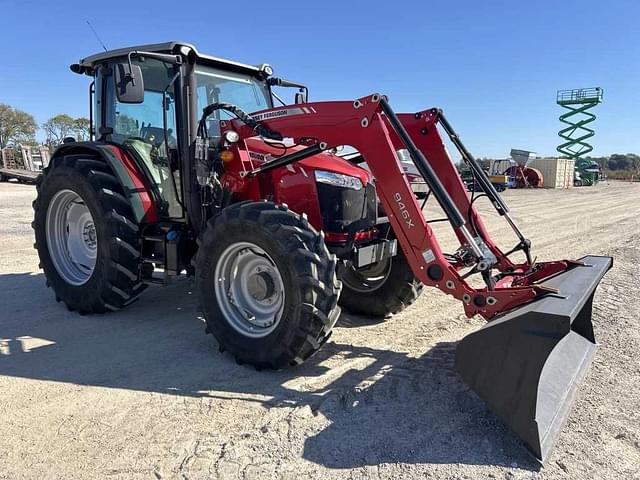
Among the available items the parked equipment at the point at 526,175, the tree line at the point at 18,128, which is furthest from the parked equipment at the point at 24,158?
the parked equipment at the point at 526,175

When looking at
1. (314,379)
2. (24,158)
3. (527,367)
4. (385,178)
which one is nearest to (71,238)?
(314,379)

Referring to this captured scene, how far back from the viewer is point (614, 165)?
8538 cm

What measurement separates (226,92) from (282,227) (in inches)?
87.1

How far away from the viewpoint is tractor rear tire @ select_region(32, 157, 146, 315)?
444cm

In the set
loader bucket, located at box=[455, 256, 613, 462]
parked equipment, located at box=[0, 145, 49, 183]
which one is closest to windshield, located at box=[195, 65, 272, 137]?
loader bucket, located at box=[455, 256, 613, 462]

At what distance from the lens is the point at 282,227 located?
10.8 feet

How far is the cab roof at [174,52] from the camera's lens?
4.35 metres

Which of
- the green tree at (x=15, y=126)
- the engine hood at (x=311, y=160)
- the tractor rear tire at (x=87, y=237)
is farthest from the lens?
the green tree at (x=15, y=126)

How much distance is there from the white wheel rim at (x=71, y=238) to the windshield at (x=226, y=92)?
5.72ft

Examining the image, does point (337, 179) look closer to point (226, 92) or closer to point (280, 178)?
point (280, 178)

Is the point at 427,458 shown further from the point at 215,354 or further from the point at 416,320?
the point at 416,320

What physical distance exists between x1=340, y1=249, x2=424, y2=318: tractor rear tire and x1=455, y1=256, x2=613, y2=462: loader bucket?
168cm

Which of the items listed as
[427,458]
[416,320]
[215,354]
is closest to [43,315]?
[215,354]

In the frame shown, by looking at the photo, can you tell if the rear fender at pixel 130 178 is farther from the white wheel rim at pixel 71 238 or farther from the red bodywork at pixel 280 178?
the red bodywork at pixel 280 178
